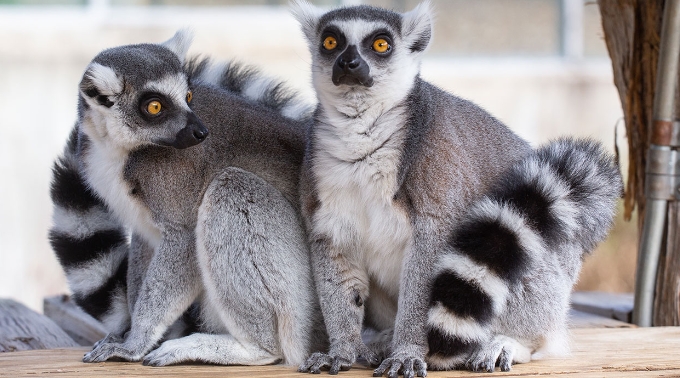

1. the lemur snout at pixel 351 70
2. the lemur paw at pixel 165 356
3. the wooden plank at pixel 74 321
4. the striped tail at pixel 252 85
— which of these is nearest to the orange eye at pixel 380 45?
the lemur snout at pixel 351 70

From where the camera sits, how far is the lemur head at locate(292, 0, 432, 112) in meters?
3.49

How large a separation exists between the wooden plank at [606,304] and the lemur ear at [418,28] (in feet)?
7.62

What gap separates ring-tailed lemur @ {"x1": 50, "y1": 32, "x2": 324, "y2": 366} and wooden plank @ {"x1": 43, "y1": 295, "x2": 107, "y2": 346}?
100cm

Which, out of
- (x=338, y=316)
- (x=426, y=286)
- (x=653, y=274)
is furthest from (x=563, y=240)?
(x=653, y=274)

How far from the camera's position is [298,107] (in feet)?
15.1

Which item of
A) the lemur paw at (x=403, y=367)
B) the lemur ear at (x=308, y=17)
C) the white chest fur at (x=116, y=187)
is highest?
the lemur ear at (x=308, y=17)

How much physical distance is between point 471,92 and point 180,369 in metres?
7.43

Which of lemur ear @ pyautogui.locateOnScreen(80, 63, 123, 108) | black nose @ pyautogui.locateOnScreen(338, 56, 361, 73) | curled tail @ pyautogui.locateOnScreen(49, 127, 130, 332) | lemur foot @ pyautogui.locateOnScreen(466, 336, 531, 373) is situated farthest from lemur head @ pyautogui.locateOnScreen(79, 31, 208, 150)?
lemur foot @ pyautogui.locateOnScreen(466, 336, 531, 373)

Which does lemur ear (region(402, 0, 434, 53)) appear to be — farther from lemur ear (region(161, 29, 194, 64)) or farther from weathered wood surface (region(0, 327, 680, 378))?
weathered wood surface (region(0, 327, 680, 378))

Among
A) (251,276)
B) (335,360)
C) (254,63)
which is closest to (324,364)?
(335,360)

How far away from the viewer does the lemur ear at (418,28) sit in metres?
3.71

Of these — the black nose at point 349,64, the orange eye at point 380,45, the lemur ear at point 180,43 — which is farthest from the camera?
the lemur ear at point 180,43

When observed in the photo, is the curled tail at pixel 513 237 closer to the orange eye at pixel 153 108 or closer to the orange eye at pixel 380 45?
the orange eye at pixel 380 45

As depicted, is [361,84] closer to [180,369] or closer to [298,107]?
[298,107]
